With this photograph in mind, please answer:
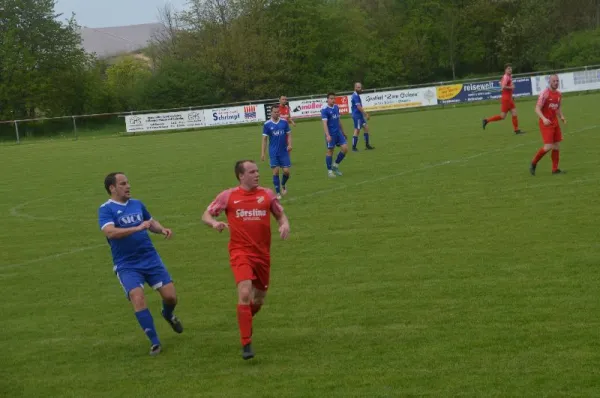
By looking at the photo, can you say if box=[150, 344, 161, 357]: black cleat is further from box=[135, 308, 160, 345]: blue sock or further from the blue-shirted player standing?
the blue-shirted player standing

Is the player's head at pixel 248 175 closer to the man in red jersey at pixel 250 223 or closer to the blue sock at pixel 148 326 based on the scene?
the man in red jersey at pixel 250 223

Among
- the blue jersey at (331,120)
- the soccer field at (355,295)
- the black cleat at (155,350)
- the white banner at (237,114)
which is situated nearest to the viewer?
the soccer field at (355,295)

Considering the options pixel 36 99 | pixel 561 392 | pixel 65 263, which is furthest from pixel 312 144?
pixel 36 99

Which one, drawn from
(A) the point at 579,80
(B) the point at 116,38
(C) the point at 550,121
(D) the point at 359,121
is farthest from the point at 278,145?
(B) the point at 116,38

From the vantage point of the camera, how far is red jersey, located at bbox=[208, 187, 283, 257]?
25.2 feet

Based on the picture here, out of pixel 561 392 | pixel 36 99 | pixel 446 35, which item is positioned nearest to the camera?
pixel 561 392

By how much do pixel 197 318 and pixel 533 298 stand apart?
3.52 meters

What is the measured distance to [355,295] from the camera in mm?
9234

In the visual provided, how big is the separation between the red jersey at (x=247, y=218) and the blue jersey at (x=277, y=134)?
9.85 m

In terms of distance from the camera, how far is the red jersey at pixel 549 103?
16.5 meters

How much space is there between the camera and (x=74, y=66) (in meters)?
68.9

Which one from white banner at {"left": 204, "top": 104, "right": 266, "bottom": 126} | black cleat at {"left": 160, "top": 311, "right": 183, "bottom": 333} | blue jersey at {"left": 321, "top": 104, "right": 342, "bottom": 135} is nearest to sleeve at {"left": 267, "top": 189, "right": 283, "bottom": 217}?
black cleat at {"left": 160, "top": 311, "right": 183, "bottom": 333}

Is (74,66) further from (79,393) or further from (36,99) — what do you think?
(79,393)

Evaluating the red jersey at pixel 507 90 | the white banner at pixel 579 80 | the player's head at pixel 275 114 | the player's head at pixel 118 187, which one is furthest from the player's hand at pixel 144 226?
the white banner at pixel 579 80
